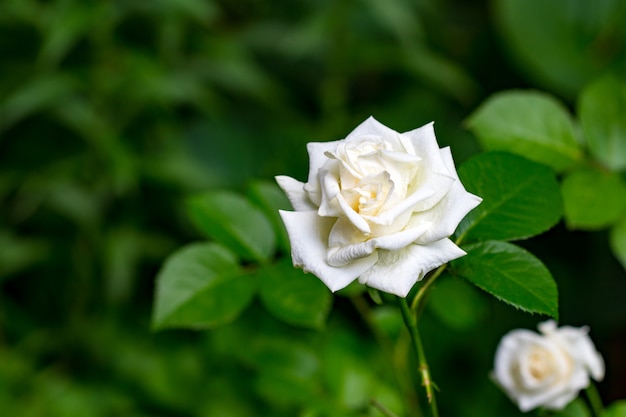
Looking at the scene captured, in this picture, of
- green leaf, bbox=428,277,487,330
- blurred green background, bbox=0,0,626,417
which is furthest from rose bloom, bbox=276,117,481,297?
blurred green background, bbox=0,0,626,417

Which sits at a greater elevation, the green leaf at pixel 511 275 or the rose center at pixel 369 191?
the rose center at pixel 369 191

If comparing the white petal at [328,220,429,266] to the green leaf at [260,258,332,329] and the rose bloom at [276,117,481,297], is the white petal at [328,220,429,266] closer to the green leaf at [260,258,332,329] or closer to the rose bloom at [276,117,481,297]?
the rose bloom at [276,117,481,297]

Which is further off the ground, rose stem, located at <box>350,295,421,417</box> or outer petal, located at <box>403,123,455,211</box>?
outer petal, located at <box>403,123,455,211</box>

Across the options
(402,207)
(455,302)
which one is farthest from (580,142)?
(402,207)

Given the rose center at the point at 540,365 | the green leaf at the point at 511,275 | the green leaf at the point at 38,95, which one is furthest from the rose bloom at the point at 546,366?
the green leaf at the point at 38,95

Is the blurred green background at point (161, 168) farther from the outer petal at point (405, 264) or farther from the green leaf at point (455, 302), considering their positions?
the outer petal at point (405, 264)

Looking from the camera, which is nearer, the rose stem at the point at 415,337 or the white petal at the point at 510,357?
the rose stem at the point at 415,337

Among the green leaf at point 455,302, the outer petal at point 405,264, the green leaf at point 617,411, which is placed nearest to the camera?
the outer petal at point 405,264
